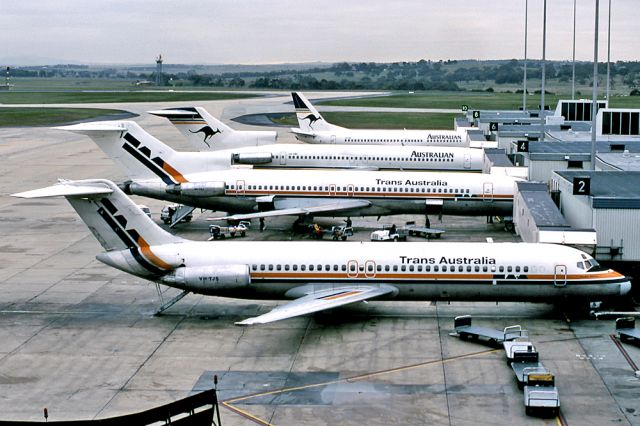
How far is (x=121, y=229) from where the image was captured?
3594 cm

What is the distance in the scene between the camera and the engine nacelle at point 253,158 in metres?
67.4

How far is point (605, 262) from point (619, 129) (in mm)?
43022

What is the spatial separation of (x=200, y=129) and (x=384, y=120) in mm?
72632

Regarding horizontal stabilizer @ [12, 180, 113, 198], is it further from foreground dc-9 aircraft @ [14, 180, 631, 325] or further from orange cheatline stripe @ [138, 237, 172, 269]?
orange cheatline stripe @ [138, 237, 172, 269]

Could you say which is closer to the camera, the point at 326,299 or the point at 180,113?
the point at 326,299

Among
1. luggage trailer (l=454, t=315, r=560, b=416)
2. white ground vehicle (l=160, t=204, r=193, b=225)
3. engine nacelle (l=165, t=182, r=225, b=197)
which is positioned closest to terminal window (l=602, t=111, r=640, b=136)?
white ground vehicle (l=160, t=204, r=193, b=225)

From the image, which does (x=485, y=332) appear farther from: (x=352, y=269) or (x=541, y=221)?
(x=541, y=221)

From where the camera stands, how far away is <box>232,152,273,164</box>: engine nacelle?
221ft

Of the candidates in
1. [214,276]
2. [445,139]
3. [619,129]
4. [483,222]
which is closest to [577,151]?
[483,222]

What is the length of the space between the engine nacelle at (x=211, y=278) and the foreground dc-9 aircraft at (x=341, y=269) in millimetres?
39

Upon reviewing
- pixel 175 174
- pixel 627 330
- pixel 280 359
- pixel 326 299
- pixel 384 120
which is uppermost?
pixel 175 174

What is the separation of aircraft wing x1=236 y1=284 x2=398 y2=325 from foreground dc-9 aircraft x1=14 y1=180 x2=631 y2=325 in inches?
2.2

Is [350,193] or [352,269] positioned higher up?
[350,193]

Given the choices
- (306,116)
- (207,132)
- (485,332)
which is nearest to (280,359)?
(485,332)
